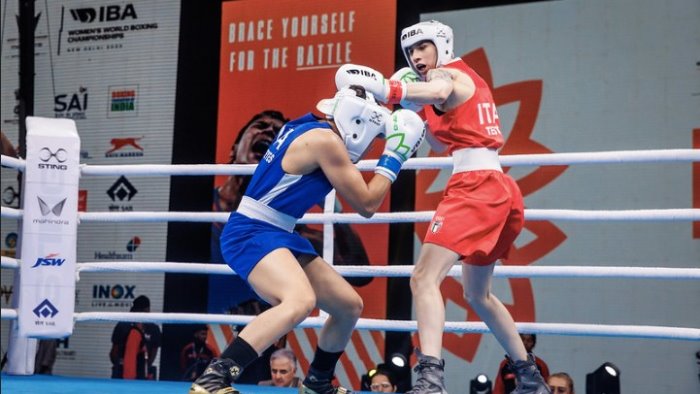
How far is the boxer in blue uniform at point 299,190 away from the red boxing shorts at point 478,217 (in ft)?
0.85

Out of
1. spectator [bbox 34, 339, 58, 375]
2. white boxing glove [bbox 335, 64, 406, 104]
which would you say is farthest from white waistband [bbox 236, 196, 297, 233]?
spectator [bbox 34, 339, 58, 375]

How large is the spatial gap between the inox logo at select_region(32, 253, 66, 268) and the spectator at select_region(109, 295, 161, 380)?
13.5 ft

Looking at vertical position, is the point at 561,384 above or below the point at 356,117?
below

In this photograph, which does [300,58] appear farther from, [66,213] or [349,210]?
[66,213]

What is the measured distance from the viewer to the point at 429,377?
3.03 meters

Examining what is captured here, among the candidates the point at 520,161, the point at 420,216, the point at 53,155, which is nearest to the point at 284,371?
the point at 420,216

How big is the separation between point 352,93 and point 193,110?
19.2ft

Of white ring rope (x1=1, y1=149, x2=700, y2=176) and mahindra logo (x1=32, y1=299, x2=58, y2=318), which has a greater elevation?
white ring rope (x1=1, y1=149, x2=700, y2=176)

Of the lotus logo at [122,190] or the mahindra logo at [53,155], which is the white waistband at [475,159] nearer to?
the mahindra logo at [53,155]

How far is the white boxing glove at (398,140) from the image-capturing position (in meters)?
3.11

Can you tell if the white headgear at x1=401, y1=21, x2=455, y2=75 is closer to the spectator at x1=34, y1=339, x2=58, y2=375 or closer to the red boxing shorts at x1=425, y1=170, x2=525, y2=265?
the red boxing shorts at x1=425, y1=170, x2=525, y2=265

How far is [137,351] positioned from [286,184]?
567 centimetres

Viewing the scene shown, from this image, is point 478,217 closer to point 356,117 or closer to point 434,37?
point 356,117

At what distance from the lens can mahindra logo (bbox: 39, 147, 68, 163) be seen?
4.32m
